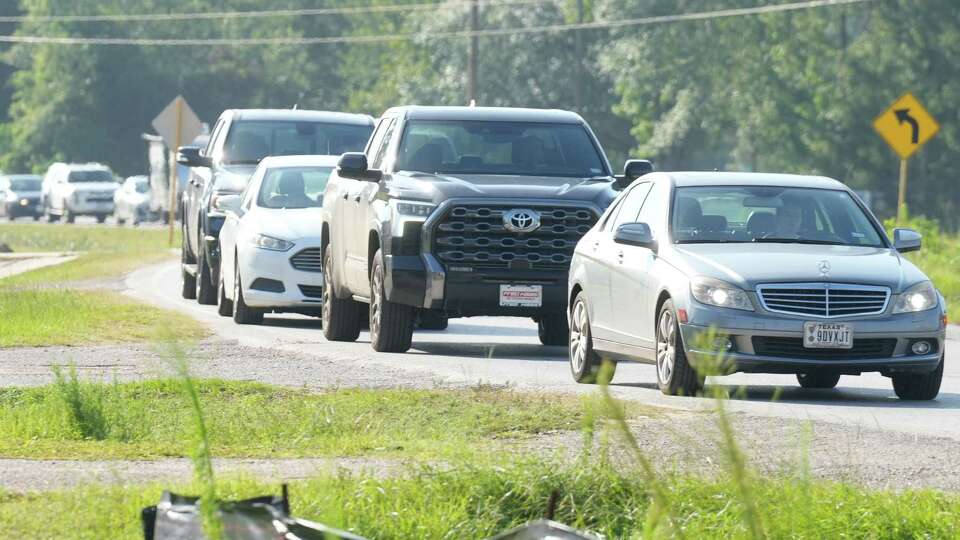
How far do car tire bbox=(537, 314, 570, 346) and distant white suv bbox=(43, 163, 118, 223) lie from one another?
61.2 meters

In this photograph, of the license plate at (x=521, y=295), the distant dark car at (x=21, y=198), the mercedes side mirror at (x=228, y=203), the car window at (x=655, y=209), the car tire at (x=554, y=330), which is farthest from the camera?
the distant dark car at (x=21, y=198)

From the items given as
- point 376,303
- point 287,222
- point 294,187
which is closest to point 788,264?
point 376,303

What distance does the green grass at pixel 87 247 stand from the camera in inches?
1277

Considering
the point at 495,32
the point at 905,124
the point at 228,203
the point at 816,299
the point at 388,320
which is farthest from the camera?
the point at 495,32

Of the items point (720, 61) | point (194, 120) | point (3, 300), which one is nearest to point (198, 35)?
point (720, 61)

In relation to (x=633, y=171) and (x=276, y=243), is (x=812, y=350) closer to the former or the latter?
(x=633, y=171)

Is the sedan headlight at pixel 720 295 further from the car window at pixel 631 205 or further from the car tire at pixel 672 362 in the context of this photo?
the car window at pixel 631 205

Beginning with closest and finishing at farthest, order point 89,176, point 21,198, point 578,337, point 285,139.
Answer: point 578,337
point 285,139
point 89,176
point 21,198

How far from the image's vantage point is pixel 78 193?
7856 cm

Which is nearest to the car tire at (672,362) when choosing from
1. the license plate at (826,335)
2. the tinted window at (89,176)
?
the license plate at (826,335)

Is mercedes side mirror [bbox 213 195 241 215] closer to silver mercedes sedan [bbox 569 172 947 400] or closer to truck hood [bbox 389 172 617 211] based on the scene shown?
truck hood [bbox 389 172 617 211]

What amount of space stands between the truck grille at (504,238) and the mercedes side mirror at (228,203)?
232 inches

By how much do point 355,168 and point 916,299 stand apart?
545 cm

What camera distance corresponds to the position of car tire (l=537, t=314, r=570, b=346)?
18.8 m
